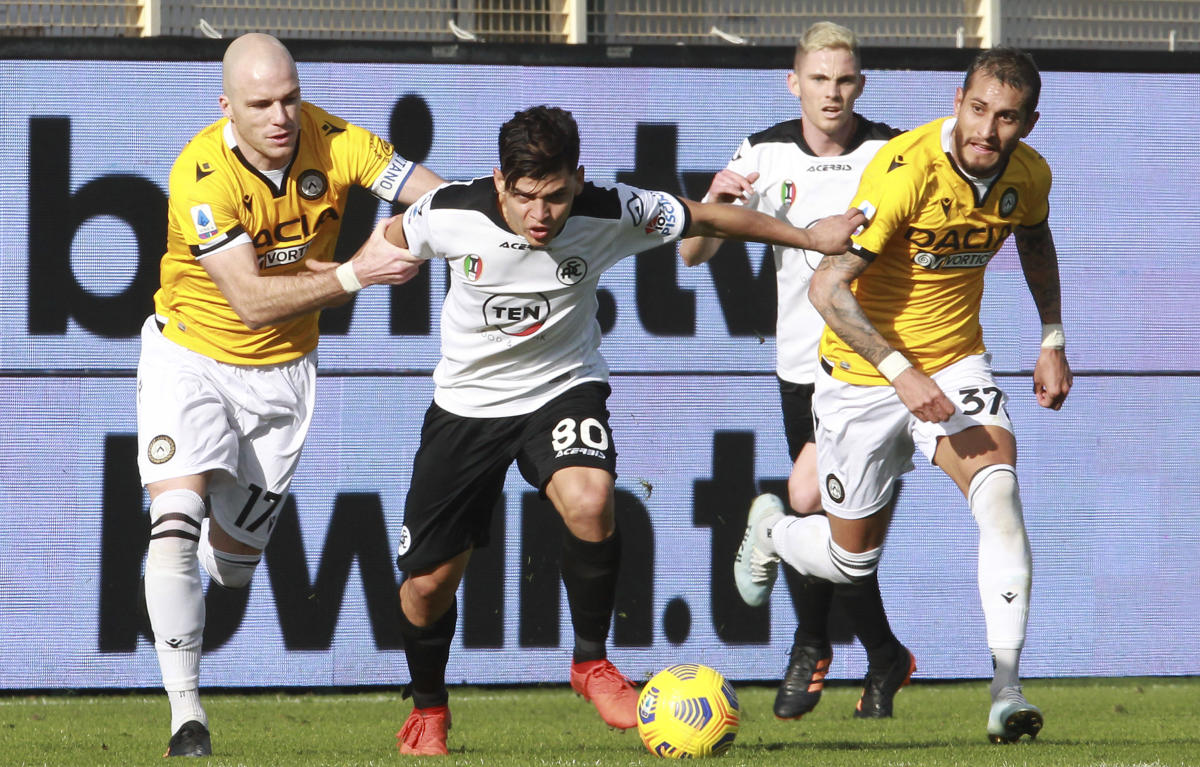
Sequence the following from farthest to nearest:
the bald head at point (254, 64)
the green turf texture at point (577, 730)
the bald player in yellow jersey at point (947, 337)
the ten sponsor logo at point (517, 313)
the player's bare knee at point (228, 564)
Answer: the player's bare knee at point (228, 564), the bald head at point (254, 64), the bald player in yellow jersey at point (947, 337), the ten sponsor logo at point (517, 313), the green turf texture at point (577, 730)

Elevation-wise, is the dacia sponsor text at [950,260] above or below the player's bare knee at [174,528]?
above

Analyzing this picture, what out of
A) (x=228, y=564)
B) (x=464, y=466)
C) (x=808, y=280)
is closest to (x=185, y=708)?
(x=228, y=564)

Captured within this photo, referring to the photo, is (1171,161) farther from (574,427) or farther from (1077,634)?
(574,427)

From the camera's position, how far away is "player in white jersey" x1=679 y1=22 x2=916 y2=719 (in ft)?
23.2

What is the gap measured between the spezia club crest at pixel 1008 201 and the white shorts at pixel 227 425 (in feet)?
9.15

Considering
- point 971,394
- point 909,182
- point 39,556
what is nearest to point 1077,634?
point 971,394

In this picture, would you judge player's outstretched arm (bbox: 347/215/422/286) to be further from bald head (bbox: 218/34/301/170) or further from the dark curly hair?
bald head (bbox: 218/34/301/170)

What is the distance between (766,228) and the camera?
18.3 feet

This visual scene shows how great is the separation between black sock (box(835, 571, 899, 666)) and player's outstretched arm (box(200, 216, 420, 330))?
2.71m

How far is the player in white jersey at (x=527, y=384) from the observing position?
545cm

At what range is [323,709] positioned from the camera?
7.67 meters

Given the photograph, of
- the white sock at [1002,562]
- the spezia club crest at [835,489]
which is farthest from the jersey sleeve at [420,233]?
the white sock at [1002,562]

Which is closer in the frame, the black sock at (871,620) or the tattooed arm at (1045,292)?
the tattooed arm at (1045,292)

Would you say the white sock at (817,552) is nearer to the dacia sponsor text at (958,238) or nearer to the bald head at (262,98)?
the dacia sponsor text at (958,238)
